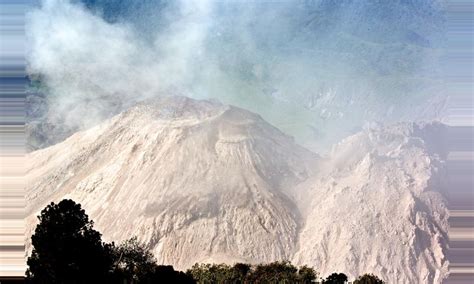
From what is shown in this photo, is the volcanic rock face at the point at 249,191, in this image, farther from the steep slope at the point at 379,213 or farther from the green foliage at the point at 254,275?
A: the green foliage at the point at 254,275

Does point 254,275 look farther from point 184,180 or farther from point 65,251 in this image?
point 184,180

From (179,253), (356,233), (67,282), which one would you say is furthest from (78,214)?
(356,233)

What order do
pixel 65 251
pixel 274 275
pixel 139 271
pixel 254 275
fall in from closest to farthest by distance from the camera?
pixel 65 251, pixel 139 271, pixel 274 275, pixel 254 275

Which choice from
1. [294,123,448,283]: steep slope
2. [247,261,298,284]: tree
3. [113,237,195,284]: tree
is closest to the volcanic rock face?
[294,123,448,283]: steep slope

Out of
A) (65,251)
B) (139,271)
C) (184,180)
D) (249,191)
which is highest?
(184,180)

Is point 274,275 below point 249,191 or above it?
below

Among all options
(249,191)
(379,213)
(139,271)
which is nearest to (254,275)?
(139,271)

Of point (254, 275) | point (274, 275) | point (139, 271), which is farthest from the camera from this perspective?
point (254, 275)
